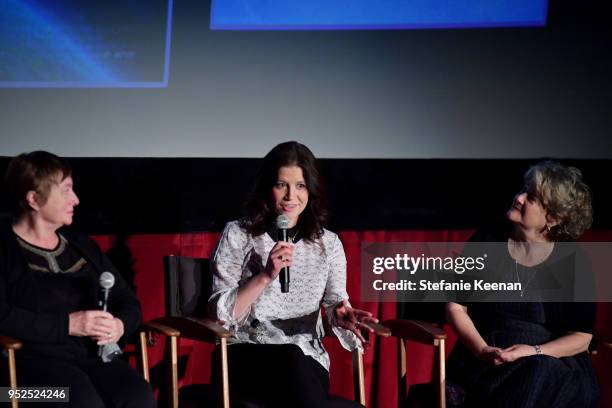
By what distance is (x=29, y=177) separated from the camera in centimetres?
276

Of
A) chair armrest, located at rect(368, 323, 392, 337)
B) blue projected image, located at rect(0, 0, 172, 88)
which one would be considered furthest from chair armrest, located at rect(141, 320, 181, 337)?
blue projected image, located at rect(0, 0, 172, 88)

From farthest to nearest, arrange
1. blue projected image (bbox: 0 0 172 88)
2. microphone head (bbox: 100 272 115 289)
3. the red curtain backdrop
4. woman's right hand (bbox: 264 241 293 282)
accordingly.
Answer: the red curtain backdrop, blue projected image (bbox: 0 0 172 88), woman's right hand (bbox: 264 241 293 282), microphone head (bbox: 100 272 115 289)

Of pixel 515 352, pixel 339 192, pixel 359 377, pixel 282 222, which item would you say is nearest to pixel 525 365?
pixel 515 352

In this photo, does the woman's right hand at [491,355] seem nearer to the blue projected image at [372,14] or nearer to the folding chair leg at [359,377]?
the folding chair leg at [359,377]

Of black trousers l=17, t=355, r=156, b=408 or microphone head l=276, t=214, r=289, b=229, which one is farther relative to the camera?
microphone head l=276, t=214, r=289, b=229

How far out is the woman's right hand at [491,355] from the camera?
9.61 ft

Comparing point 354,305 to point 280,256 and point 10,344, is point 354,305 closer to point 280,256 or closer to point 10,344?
point 280,256

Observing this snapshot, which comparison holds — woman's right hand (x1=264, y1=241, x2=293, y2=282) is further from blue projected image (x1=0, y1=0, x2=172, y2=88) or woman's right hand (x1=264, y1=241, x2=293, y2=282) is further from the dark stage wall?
blue projected image (x1=0, y1=0, x2=172, y2=88)

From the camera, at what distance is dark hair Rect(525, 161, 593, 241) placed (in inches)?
123

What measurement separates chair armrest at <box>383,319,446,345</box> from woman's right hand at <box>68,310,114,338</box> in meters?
1.06

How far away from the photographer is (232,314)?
295cm

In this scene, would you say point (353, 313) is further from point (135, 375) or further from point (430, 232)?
point (430, 232)

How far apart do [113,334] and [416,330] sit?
106 centimetres

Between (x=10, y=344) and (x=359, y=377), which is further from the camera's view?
(x=359, y=377)
